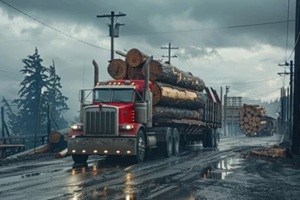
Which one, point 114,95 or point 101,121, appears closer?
point 101,121

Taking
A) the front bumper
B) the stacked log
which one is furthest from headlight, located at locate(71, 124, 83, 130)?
the stacked log

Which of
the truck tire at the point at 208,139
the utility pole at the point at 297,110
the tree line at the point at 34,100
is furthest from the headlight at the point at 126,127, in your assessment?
the tree line at the point at 34,100

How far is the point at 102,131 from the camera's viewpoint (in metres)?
15.5

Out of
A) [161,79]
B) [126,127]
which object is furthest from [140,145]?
[161,79]

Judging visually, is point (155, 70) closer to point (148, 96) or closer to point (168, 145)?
point (148, 96)

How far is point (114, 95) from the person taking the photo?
16.7 metres

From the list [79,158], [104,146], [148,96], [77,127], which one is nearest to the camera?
[104,146]

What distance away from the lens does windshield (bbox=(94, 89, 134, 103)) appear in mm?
16594

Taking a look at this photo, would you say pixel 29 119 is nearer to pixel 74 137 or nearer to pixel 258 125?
pixel 258 125

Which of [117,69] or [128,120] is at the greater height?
[117,69]

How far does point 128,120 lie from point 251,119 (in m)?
42.5

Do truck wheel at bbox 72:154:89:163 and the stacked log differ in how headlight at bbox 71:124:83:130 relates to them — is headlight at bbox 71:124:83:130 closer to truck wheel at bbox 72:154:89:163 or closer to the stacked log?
truck wheel at bbox 72:154:89:163

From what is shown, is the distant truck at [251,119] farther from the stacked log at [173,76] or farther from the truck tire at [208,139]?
the stacked log at [173,76]

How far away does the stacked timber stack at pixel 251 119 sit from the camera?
182 feet
